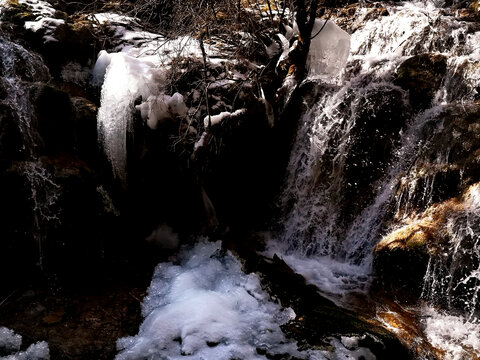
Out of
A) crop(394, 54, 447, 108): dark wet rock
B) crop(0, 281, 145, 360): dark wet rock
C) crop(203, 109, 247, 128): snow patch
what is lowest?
crop(0, 281, 145, 360): dark wet rock

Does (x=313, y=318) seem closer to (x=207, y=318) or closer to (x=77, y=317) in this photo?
(x=207, y=318)

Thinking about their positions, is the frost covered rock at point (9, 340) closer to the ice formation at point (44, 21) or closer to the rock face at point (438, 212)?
the rock face at point (438, 212)

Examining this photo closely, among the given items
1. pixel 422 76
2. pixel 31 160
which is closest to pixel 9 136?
pixel 31 160

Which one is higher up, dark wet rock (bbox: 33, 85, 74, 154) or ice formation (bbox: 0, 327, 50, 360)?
dark wet rock (bbox: 33, 85, 74, 154)

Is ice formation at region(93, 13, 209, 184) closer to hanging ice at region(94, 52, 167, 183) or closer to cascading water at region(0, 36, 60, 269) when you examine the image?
hanging ice at region(94, 52, 167, 183)

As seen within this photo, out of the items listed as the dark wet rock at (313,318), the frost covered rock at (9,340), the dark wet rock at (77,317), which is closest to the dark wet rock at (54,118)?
the dark wet rock at (77,317)

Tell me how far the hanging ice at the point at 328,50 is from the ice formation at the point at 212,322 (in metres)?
3.59

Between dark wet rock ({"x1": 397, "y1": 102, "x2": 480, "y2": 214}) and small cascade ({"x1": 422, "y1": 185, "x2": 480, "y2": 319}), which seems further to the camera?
dark wet rock ({"x1": 397, "y1": 102, "x2": 480, "y2": 214})

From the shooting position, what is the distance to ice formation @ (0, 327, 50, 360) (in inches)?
121

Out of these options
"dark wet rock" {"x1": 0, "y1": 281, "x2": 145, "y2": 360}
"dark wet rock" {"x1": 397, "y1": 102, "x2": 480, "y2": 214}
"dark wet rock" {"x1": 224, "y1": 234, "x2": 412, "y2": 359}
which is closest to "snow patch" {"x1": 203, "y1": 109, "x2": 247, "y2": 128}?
"dark wet rock" {"x1": 224, "y1": 234, "x2": 412, "y2": 359}

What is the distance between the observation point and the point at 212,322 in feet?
11.1

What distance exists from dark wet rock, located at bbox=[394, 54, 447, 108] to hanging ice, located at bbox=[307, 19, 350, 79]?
40.3 inches

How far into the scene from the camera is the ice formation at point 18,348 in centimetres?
309

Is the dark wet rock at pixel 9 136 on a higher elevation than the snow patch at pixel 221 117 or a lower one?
lower
